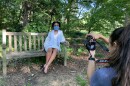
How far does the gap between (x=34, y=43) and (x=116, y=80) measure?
4636 millimetres

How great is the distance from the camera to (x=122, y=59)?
43.0 inches

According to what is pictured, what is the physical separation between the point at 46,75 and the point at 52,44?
0.84 metres

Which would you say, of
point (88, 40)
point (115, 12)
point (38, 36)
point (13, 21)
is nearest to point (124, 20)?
point (115, 12)

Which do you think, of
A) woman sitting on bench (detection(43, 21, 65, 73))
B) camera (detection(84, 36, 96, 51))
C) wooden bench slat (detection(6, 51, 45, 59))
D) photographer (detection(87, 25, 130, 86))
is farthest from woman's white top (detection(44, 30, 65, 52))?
photographer (detection(87, 25, 130, 86))

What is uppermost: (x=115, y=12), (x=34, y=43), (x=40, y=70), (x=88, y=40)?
(x=115, y=12)

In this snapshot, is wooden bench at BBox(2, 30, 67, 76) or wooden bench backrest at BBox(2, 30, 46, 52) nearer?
wooden bench at BBox(2, 30, 67, 76)

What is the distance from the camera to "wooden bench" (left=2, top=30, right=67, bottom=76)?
4.96m

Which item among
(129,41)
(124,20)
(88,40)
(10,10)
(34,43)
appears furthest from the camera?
(10,10)

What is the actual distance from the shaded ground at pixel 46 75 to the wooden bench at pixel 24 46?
0.89 feet

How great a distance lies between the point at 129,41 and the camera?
1097 millimetres

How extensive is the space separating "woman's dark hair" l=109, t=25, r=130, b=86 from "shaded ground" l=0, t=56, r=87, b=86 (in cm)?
346

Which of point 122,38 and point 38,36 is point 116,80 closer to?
point 122,38

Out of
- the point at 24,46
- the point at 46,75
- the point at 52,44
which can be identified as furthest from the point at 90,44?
the point at 24,46

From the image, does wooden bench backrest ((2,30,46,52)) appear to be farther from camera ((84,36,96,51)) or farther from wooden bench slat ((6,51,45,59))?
camera ((84,36,96,51))
